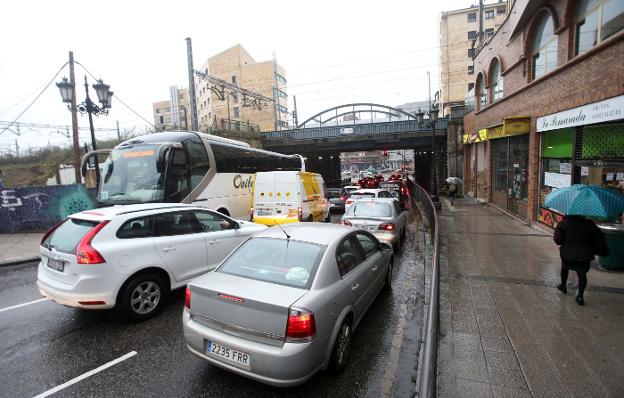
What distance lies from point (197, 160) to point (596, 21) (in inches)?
450

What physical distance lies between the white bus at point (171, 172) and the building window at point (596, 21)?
11186 millimetres

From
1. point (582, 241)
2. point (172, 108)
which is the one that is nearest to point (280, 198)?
point (582, 241)

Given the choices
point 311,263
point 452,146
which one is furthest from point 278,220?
point 452,146

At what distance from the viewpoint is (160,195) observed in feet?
29.1

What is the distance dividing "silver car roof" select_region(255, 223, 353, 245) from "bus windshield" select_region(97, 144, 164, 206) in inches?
216

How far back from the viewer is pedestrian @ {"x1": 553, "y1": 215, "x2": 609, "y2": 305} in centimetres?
529

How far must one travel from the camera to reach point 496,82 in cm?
1661

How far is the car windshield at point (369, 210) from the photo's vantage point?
30.3 feet

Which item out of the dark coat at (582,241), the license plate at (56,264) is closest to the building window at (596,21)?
the dark coat at (582,241)

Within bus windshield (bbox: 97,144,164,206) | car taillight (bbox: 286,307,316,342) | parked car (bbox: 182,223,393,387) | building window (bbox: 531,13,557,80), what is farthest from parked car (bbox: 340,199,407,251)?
building window (bbox: 531,13,557,80)

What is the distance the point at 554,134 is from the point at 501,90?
6.03 metres

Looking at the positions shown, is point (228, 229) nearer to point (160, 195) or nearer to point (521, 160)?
point (160, 195)

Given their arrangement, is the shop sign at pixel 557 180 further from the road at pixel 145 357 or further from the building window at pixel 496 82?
the road at pixel 145 357

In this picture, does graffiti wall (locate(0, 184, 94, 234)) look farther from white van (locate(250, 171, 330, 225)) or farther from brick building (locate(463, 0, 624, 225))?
brick building (locate(463, 0, 624, 225))
